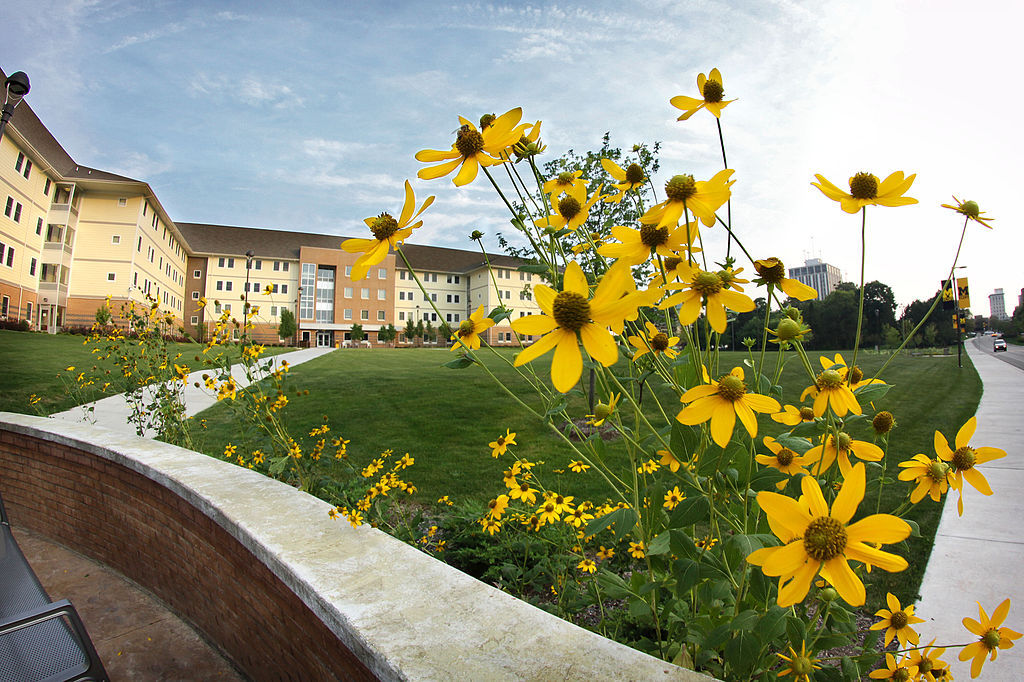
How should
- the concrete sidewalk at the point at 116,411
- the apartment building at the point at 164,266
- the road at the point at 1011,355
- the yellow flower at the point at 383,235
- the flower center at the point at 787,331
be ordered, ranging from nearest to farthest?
1. the flower center at the point at 787,331
2. the yellow flower at the point at 383,235
3. the concrete sidewalk at the point at 116,411
4. the road at the point at 1011,355
5. the apartment building at the point at 164,266

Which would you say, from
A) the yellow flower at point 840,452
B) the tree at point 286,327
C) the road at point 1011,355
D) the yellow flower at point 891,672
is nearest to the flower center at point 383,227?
the yellow flower at point 840,452

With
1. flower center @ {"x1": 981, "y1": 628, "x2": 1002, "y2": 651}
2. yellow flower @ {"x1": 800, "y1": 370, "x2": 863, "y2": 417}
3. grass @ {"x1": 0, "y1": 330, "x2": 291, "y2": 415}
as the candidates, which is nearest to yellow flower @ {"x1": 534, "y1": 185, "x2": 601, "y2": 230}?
yellow flower @ {"x1": 800, "y1": 370, "x2": 863, "y2": 417}

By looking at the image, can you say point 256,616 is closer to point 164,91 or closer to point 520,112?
point 520,112

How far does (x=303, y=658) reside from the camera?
1484mm

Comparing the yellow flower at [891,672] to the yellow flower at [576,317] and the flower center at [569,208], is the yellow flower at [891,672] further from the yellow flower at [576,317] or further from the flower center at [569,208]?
the flower center at [569,208]

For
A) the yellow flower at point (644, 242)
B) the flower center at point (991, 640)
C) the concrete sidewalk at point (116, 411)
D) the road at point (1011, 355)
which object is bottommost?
the flower center at point (991, 640)

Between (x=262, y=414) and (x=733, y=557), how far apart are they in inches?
112

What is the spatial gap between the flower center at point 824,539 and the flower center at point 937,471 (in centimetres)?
56

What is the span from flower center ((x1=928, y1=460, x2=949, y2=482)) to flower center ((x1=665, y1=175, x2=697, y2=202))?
781mm

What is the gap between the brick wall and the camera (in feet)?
4.99

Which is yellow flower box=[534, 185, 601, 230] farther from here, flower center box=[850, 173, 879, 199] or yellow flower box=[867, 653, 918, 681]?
yellow flower box=[867, 653, 918, 681]

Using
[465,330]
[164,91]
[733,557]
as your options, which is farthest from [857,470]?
[164,91]

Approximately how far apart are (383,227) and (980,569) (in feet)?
11.7

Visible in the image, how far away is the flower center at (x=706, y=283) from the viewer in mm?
775
